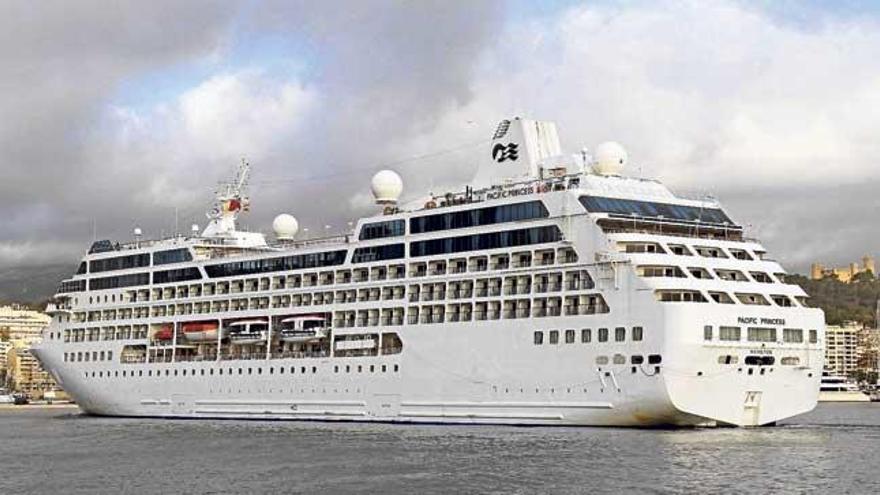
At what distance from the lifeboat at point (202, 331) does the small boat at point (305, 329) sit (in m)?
5.79

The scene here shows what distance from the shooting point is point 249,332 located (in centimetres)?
7200

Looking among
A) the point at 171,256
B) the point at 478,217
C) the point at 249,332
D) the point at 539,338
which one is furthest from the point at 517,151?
the point at 171,256

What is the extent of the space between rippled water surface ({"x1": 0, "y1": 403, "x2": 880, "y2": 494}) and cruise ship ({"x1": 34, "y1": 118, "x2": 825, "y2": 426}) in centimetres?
204

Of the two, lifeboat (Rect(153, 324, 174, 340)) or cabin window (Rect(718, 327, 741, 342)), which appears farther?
lifeboat (Rect(153, 324, 174, 340))

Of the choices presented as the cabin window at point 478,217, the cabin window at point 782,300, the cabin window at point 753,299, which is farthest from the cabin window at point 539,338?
the cabin window at point 782,300

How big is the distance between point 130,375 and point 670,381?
38337mm

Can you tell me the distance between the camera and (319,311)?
2734 inches

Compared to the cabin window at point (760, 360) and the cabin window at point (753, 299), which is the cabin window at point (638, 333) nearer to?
the cabin window at point (760, 360)

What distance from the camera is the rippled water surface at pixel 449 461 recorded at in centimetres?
3938

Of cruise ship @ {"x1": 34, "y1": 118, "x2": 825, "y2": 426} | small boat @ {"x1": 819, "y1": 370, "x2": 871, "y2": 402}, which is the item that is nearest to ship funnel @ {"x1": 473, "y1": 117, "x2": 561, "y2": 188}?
Result: cruise ship @ {"x1": 34, "y1": 118, "x2": 825, "y2": 426}

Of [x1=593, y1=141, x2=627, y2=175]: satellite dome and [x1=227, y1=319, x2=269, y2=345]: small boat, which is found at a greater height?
Result: [x1=593, y1=141, x2=627, y2=175]: satellite dome

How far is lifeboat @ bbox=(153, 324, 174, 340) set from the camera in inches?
3039

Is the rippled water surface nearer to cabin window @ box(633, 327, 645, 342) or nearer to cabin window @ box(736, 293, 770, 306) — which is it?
cabin window @ box(633, 327, 645, 342)

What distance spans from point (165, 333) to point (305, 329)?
40.9 ft
